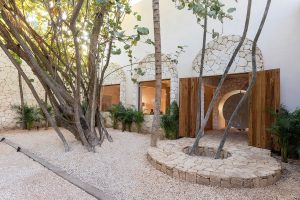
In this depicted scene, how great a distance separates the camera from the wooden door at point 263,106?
487 cm

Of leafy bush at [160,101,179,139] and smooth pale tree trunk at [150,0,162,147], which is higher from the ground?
smooth pale tree trunk at [150,0,162,147]

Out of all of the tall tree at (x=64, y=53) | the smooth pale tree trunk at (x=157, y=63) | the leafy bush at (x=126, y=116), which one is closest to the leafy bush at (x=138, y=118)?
the leafy bush at (x=126, y=116)

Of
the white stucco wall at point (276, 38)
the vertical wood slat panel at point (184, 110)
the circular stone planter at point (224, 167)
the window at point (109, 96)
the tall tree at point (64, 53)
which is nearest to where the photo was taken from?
the circular stone planter at point (224, 167)

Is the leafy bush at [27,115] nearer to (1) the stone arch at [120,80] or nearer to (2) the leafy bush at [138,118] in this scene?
(1) the stone arch at [120,80]

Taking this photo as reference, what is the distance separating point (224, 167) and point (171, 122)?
3118 millimetres

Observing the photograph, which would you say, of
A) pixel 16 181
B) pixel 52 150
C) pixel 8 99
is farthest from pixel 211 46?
pixel 8 99

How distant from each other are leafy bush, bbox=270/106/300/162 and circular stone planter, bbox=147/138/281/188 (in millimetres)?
337

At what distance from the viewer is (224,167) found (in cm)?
357

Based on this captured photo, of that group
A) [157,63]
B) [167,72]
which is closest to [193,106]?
[167,72]

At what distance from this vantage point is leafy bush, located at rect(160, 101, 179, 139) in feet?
21.6

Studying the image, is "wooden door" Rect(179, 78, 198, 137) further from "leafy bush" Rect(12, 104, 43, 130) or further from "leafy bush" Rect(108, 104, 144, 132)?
"leafy bush" Rect(12, 104, 43, 130)

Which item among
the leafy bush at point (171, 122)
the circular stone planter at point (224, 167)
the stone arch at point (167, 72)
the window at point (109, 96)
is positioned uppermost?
the stone arch at point (167, 72)

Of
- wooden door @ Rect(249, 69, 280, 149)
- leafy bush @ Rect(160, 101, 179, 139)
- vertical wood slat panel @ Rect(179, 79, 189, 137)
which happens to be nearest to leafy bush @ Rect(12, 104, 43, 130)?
leafy bush @ Rect(160, 101, 179, 139)

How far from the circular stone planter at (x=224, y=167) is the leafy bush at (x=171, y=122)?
5.94ft
